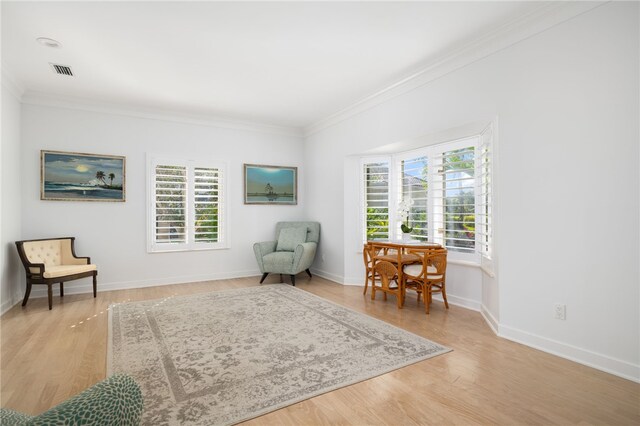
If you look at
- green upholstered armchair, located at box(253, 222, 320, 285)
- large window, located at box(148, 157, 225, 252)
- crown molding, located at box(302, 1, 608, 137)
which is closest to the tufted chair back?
large window, located at box(148, 157, 225, 252)

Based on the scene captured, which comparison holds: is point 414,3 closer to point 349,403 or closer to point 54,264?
point 349,403

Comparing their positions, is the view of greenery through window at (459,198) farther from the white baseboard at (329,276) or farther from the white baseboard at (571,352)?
the white baseboard at (329,276)

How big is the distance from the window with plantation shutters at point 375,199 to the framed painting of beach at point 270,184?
1710mm

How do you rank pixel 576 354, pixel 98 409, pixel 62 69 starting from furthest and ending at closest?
1. pixel 62 69
2. pixel 576 354
3. pixel 98 409

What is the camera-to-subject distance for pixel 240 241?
6293 mm

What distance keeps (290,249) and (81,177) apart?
133 inches

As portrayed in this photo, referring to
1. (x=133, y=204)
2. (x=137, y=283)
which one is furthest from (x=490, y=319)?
(x=133, y=204)

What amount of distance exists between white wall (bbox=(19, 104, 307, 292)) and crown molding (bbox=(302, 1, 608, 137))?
8.92 feet

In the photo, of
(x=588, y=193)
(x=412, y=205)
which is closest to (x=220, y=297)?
(x=412, y=205)

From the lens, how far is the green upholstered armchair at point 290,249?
5.52 m

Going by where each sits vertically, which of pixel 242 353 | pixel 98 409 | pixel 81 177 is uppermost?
pixel 81 177

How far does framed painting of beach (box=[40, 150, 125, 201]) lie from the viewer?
4879mm

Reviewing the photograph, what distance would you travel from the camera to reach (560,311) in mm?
2793

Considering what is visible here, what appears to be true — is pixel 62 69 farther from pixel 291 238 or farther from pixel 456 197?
pixel 456 197
